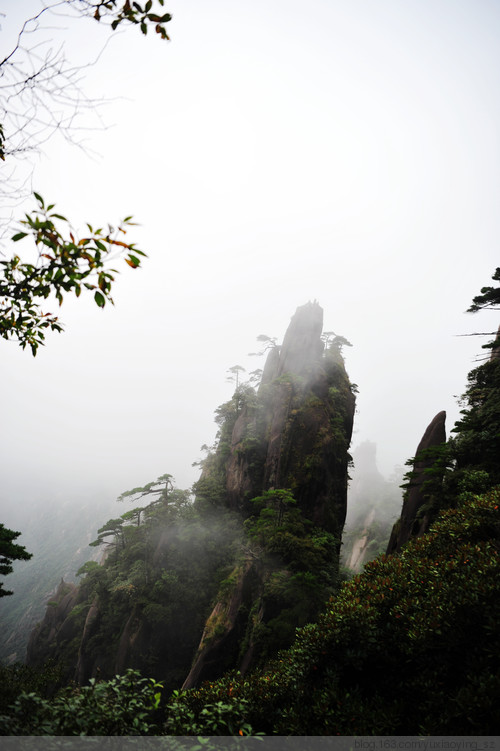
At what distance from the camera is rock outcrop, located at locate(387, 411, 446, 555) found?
10914 mm

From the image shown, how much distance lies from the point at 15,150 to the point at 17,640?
77708mm

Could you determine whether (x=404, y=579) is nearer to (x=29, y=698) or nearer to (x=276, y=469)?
(x=29, y=698)

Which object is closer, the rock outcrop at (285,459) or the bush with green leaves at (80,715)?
the bush with green leaves at (80,715)

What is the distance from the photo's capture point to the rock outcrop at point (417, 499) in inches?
430

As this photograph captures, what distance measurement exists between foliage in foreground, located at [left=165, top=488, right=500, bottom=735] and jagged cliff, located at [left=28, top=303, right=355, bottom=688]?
8.32 meters

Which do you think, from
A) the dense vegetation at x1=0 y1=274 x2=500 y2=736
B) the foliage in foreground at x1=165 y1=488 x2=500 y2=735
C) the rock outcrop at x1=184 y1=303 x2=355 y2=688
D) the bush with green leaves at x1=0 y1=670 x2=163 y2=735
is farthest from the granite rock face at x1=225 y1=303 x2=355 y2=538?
the bush with green leaves at x1=0 y1=670 x2=163 y2=735

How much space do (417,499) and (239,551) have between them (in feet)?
32.1

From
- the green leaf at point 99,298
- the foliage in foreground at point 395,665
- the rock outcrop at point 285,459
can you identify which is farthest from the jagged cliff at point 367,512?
the green leaf at point 99,298

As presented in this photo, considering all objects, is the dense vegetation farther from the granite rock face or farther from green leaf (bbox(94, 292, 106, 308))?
the granite rock face

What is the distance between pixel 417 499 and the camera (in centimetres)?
1315

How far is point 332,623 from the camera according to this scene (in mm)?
5062

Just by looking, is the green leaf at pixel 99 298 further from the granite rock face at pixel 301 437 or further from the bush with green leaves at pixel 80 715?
the granite rock face at pixel 301 437

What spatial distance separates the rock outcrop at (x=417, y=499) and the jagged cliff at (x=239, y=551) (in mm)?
3874

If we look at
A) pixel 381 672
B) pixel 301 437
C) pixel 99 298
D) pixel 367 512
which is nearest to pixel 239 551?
pixel 301 437
